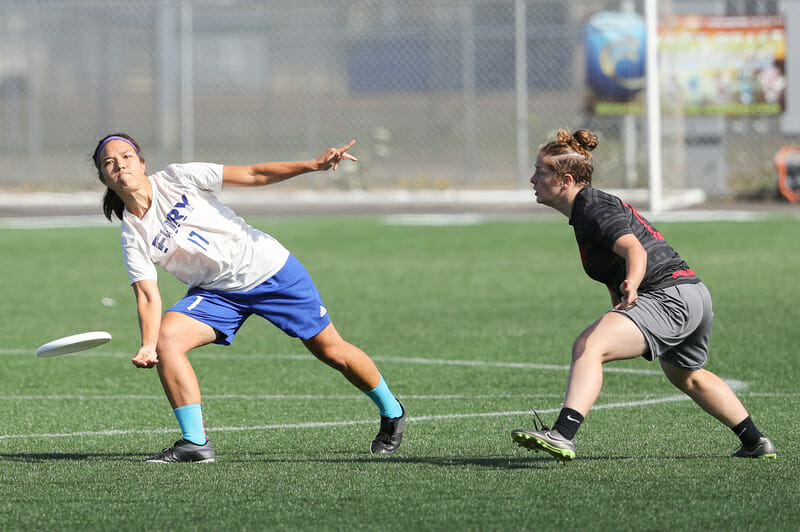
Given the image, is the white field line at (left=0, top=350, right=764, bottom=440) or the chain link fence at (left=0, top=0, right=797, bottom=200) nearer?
the white field line at (left=0, top=350, right=764, bottom=440)

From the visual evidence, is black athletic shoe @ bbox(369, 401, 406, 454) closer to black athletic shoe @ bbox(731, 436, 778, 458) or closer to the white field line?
the white field line

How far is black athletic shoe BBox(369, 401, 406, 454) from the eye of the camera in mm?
5949

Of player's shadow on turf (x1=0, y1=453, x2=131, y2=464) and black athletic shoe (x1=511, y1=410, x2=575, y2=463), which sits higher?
black athletic shoe (x1=511, y1=410, x2=575, y2=463)

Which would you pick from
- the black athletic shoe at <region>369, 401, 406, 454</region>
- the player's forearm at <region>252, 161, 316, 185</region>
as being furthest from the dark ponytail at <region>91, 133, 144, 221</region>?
the black athletic shoe at <region>369, 401, 406, 454</region>

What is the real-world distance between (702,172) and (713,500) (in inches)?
666

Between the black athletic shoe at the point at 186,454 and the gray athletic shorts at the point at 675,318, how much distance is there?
6.06ft

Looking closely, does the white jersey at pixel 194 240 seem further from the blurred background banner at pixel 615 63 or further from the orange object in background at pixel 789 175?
the orange object in background at pixel 789 175

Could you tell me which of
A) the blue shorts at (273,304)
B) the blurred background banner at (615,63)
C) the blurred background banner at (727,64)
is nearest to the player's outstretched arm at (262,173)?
the blue shorts at (273,304)

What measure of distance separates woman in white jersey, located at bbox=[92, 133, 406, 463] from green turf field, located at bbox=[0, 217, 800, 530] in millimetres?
340

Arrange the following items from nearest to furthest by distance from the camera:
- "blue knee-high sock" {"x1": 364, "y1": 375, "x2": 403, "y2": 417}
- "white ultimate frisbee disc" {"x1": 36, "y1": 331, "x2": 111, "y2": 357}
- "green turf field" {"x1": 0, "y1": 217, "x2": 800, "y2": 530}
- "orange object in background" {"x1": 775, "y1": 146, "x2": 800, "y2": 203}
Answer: "green turf field" {"x1": 0, "y1": 217, "x2": 800, "y2": 530} → "white ultimate frisbee disc" {"x1": 36, "y1": 331, "x2": 111, "y2": 357} → "blue knee-high sock" {"x1": 364, "y1": 375, "x2": 403, "y2": 417} → "orange object in background" {"x1": 775, "y1": 146, "x2": 800, "y2": 203}

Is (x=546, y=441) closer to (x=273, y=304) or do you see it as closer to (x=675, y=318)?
(x=675, y=318)

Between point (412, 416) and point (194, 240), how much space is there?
1.70m

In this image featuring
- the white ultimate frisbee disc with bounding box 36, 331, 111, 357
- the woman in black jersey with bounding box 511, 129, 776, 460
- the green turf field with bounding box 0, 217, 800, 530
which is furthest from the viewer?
the white ultimate frisbee disc with bounding box 36, 331, 111, 357

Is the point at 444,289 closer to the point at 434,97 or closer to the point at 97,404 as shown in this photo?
the point at 97,404
